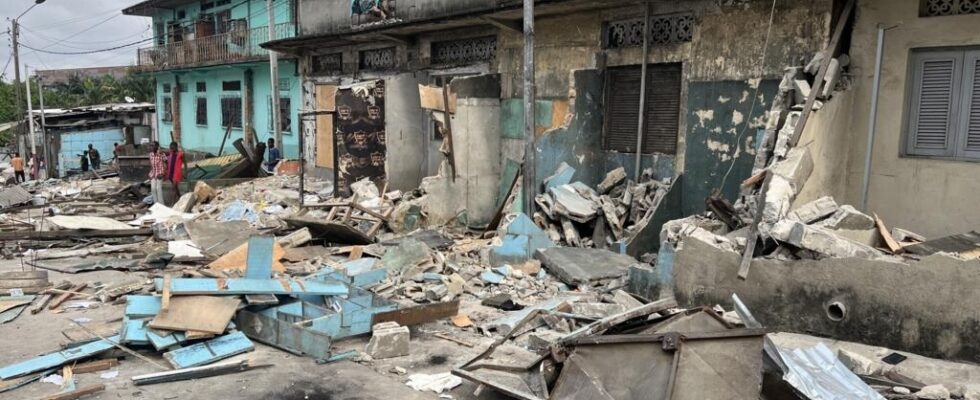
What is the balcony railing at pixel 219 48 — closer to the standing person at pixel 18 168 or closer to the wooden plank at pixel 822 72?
the standing person at pixel 18 168

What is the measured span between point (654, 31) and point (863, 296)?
16.6ft

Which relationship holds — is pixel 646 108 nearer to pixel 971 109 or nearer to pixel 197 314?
pixel 971 109

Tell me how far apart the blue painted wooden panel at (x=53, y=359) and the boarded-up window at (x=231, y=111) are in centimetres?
1973

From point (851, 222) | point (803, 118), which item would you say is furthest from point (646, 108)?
point (851, 222)

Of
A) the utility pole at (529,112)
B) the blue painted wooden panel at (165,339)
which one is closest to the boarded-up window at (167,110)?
the utility pole at (529,112)

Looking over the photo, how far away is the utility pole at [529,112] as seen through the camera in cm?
923

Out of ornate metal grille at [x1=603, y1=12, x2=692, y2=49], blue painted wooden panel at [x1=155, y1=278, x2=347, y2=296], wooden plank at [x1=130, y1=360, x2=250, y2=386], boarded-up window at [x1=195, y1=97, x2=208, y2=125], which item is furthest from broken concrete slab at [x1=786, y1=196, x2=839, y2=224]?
boarded-up window at [x1=195, y1=97, x2=208, y2=125]

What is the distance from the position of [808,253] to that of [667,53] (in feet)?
14.0

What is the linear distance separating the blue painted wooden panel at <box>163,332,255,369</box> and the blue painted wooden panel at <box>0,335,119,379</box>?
0.62 m

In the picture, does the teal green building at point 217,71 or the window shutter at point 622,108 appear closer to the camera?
the window shutter at point 622,108

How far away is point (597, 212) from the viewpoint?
9.23 m

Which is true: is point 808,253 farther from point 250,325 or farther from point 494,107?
point 494,107

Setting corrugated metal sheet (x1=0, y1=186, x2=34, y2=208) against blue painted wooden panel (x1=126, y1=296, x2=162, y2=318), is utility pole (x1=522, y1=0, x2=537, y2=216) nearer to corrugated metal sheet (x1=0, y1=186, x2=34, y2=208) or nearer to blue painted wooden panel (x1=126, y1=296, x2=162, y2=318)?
blue painted wooden panel (x1=126, y1=296, x2=162, y2=318)

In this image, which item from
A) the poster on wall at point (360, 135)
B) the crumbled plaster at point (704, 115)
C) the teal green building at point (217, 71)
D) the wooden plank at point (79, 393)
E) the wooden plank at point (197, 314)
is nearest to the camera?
the wooden plank at point (79, 393)
